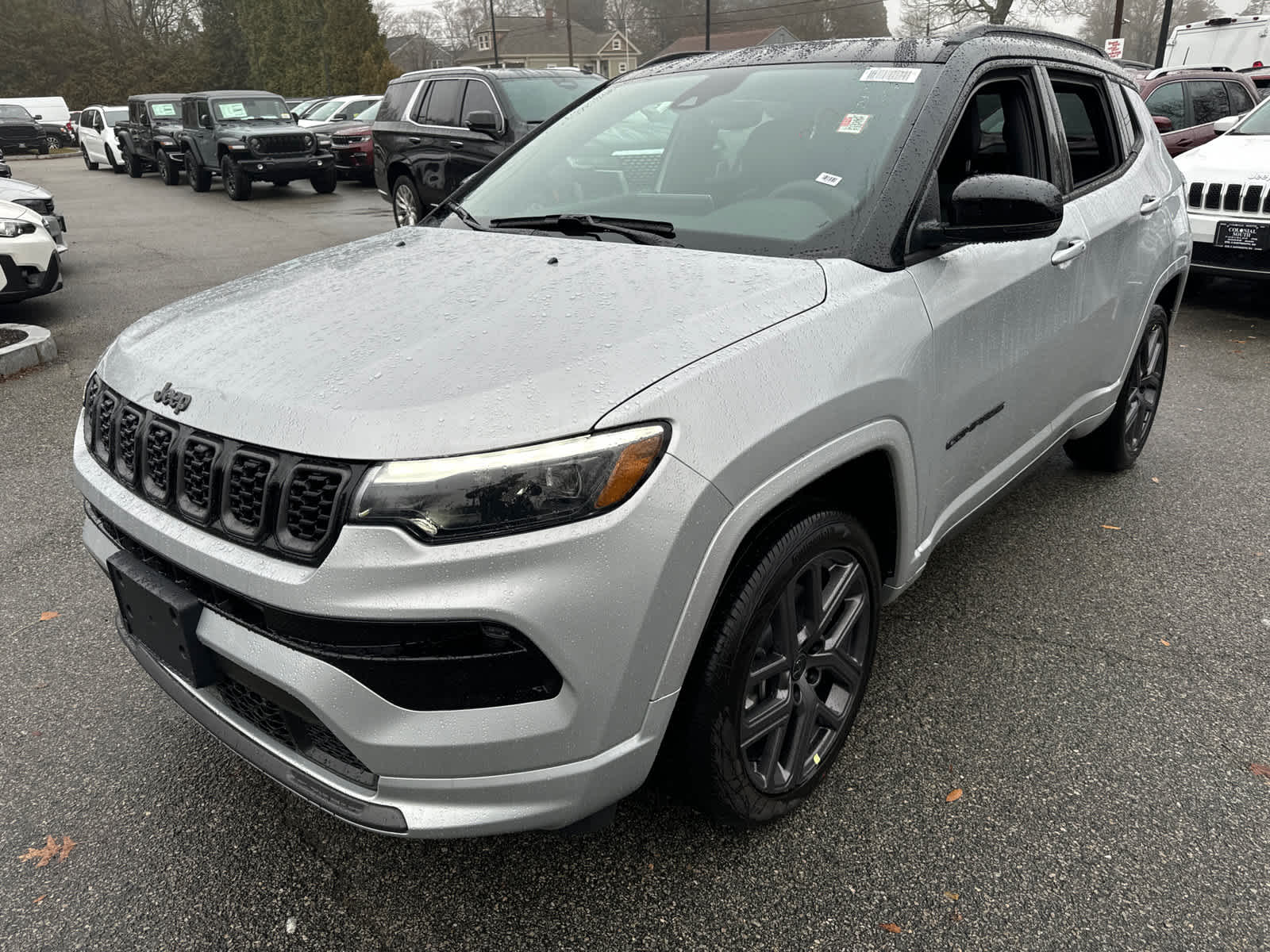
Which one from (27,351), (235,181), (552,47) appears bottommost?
(27,351)

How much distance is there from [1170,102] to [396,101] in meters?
9.52

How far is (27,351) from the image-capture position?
20.5ft

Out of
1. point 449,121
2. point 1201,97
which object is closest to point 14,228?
point 449,121

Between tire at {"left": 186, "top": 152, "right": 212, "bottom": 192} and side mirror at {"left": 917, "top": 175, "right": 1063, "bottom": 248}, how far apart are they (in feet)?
60.8

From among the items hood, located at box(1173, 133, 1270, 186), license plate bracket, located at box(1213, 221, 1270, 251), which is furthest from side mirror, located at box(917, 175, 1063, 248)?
license plate bracket, located at box(1213, 221, 1270, 251)

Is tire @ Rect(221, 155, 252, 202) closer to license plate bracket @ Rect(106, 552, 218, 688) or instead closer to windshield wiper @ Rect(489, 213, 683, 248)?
windshield wiper @ Rect(489, 213, 683, 248)

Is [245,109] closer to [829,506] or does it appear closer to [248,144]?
[248,144]

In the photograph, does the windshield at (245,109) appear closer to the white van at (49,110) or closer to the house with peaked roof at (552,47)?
the white van at (49,110)

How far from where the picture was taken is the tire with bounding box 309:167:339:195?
16703 millimetres

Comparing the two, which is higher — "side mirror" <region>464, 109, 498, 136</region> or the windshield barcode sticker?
the windshield barcode sticker

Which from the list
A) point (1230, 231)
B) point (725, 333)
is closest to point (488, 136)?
point (1230, 231)

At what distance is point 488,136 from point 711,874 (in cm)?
904

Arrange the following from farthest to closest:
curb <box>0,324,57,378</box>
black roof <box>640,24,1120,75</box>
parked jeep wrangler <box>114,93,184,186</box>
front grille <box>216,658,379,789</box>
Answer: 1. parked jeep wrangler <box>114,93,184,186</box>
2. curb <box>0,324,57,378</box>
3. black roof <box>640,24,1120,75</box>
4. front grille <box>216,658,379,789</box>

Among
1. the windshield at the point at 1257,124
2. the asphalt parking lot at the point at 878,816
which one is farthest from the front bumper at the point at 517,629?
the windshield at the point at 1257,124
